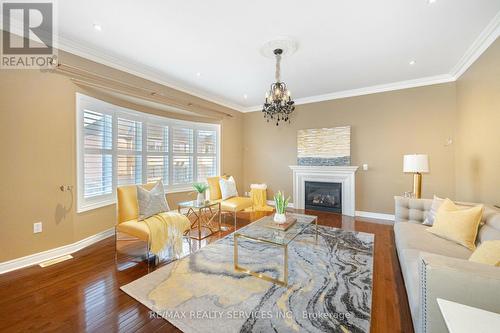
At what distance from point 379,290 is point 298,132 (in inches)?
159

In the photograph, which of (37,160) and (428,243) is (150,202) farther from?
(428,243)

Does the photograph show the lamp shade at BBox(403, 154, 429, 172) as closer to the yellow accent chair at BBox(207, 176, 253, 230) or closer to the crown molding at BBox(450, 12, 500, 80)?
the crown molding at BBox(450, 12, 500, 80)

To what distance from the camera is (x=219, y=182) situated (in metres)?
4.62

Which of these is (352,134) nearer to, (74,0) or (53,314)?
(74,0)

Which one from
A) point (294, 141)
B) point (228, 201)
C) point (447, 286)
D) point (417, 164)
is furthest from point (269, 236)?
point (294, 141)

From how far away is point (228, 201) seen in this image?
4215 mm

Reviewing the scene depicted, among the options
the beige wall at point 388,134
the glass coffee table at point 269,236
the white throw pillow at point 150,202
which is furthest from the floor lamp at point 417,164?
the white throw pillow at point 150,202

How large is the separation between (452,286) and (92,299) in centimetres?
278

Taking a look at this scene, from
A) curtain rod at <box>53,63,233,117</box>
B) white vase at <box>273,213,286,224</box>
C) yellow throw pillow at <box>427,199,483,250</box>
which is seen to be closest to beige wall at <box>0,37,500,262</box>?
curtain rod at <box>53,63,233,117</box>

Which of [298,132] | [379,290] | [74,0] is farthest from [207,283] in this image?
[298,132]

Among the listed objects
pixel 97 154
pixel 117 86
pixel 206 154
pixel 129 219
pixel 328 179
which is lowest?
pixel 129 219

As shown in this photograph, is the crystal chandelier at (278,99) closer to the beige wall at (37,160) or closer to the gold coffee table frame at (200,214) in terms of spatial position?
the gold coffee table frame at (200,214)

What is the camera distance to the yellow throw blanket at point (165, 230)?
2625 mm

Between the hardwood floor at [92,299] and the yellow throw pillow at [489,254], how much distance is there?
730mm
